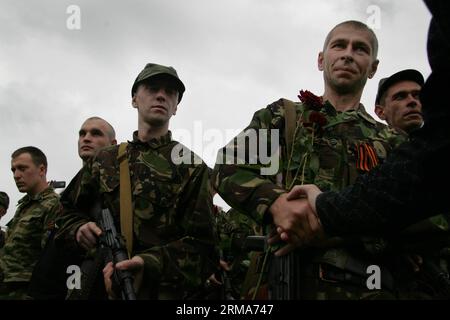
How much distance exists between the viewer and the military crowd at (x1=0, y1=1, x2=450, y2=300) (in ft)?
6.47

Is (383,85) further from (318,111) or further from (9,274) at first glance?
(9,274)

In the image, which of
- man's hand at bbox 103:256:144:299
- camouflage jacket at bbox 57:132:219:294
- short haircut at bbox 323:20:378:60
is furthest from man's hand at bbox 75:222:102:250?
short haircut at bbox 323:20:378:60

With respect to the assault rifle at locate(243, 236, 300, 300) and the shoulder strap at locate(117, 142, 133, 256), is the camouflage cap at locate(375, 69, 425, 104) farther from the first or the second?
the assault rifle at locate(243, 236, 300, 300)

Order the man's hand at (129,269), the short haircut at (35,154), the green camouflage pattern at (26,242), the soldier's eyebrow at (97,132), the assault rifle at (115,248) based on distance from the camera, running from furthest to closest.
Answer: the short haircut at (35,154) → the green camouflage pattern at (26,242) → the soldier's eyebrow at (97,132) → the man's hand at (129,269) → the assault rifle at (115,248)

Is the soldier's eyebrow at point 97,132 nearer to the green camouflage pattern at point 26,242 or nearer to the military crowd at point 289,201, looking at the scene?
the green camouflage pattern at point 26,242

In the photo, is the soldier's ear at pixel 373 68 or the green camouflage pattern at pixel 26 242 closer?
the soldier's ear at pixel 373 68

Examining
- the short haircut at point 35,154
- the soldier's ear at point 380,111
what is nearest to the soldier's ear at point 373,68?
the soldier's ear at point 380,111

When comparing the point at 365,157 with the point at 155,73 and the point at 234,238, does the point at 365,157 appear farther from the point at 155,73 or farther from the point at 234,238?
the point at 234,238

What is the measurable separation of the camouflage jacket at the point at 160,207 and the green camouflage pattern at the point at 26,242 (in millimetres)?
2030

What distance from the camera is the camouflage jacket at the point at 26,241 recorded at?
241 inches

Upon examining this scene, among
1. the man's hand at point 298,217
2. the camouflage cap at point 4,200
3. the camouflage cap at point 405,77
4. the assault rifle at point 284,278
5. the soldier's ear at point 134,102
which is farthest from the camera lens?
the camouflage cap at point 4,200

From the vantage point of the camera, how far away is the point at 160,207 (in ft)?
12.9
